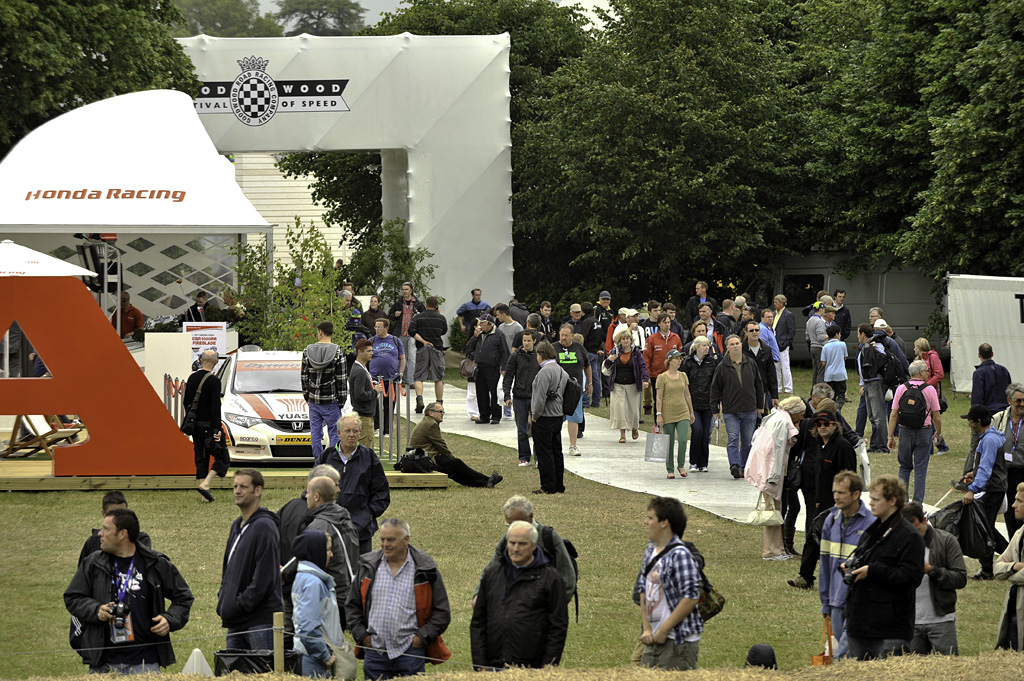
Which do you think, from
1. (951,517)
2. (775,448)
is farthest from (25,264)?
(951,517)

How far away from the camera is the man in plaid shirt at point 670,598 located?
265 inches

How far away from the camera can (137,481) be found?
14945mm

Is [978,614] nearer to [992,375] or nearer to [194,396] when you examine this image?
[992,375]

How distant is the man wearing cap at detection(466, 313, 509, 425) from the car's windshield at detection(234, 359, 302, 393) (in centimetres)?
367

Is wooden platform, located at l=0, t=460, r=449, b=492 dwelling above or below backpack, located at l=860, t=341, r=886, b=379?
below

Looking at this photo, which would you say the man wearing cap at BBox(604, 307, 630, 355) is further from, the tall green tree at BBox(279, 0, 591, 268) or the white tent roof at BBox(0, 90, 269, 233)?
the tall green tree at BBox(279, 0, 591, 268)

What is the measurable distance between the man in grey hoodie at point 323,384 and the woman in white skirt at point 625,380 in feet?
15.7

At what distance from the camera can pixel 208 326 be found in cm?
2094

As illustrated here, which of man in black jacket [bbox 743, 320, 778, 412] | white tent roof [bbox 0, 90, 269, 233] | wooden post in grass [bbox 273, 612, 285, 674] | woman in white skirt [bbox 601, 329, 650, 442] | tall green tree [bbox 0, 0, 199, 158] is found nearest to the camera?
wooden post in grass [bbox 273, 612, 285, 674]

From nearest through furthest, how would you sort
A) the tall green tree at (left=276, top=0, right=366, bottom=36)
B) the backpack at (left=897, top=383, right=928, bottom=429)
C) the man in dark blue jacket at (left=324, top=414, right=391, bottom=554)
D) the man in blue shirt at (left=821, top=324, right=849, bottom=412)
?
the man in dark blue jacket at (left=324, top=414, right=391, bottom=554) → the backpack at (left=897, top=383, right=928, bottom=429) → the man in blue shirt at (left=821, top=324, right=849, bottom=412) → the tall green tree at (left=276, top=0, right=366, bottom=36)

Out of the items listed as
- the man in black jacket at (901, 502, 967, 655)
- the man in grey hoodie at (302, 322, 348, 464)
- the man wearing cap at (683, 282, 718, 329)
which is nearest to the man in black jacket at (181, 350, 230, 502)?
the man in grey hoodie at (302, 322, 348, 464)

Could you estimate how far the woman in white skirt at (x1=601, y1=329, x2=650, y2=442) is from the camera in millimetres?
17969

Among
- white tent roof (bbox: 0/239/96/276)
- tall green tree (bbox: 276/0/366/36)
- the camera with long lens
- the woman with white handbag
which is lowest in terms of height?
the camera with long lens

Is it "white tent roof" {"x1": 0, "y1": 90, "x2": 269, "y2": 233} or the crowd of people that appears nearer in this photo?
the crowd of people
